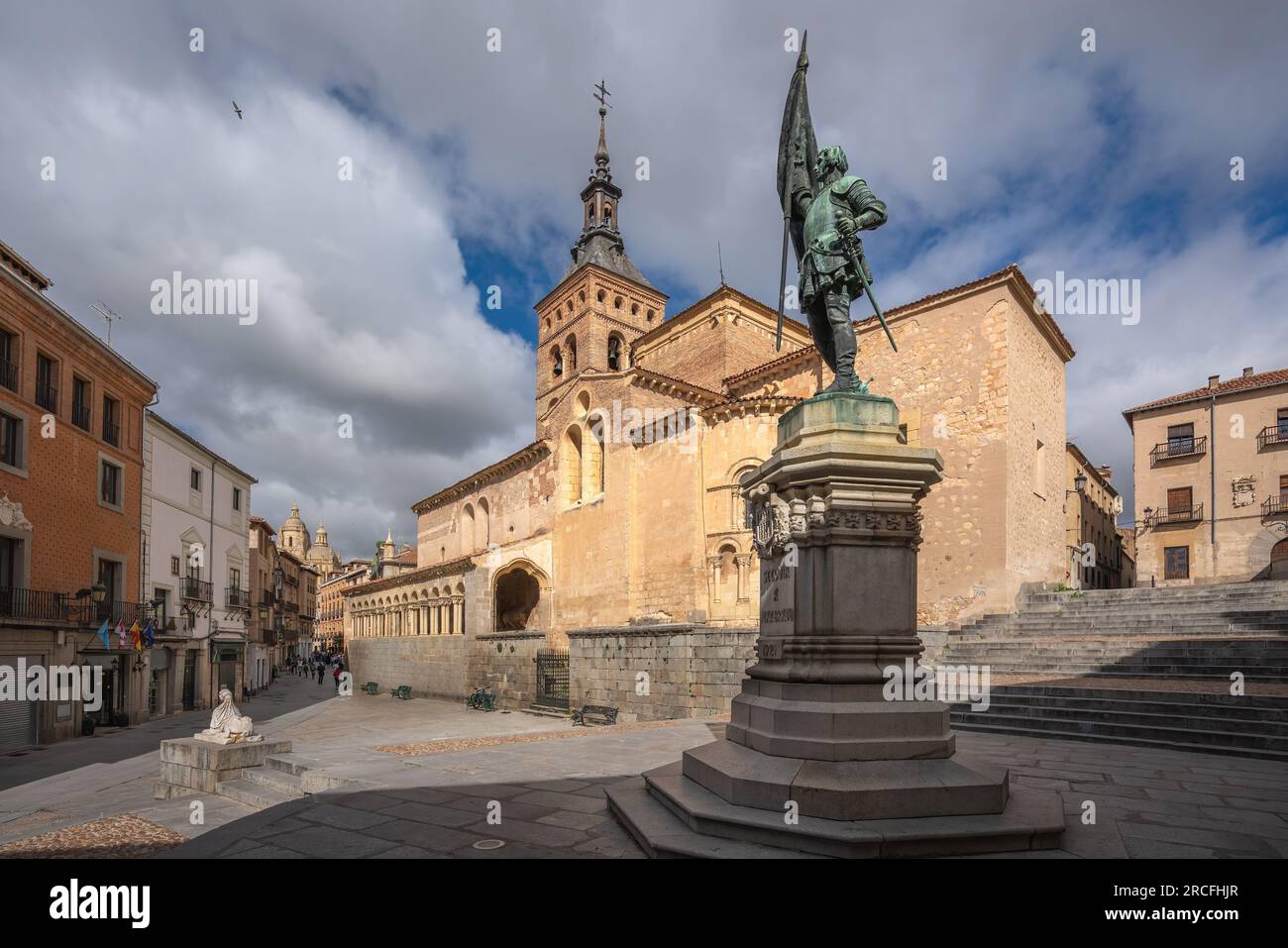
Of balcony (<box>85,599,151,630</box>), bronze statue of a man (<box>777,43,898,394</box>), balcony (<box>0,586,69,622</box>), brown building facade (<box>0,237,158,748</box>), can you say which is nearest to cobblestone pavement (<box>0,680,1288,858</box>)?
bronze statue of a man (<box>777,43,898,394</box>)

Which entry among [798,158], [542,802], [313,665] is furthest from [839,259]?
[313,665]

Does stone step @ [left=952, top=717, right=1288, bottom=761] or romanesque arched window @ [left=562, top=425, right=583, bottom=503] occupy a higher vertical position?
romanesque arched window @ [left=562, top=425, right=583, bottom=503]

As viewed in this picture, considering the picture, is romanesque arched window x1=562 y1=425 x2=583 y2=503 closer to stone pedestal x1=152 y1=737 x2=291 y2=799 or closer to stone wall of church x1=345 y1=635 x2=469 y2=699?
stone wall of church x1=345 y1=635 x2=469 y2=699

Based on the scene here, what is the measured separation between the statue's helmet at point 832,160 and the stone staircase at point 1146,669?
23.7 ft

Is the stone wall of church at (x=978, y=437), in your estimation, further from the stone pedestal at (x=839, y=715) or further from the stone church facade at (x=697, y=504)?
the stone pedestal at (x=839, y=715)

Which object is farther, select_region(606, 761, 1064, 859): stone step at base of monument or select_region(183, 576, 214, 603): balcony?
select_region(183, 576, 214, 603): balcony

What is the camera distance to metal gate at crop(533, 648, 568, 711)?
21109 mm

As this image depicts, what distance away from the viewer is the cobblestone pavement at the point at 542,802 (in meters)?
4.56

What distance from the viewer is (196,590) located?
2455 cm

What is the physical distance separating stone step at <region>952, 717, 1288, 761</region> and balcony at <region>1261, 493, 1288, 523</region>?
84.4 feet

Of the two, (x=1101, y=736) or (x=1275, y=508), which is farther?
(x=1275, y=508)

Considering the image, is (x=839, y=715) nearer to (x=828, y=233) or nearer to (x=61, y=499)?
(x=828, y=233)

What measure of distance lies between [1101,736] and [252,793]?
953 cm
